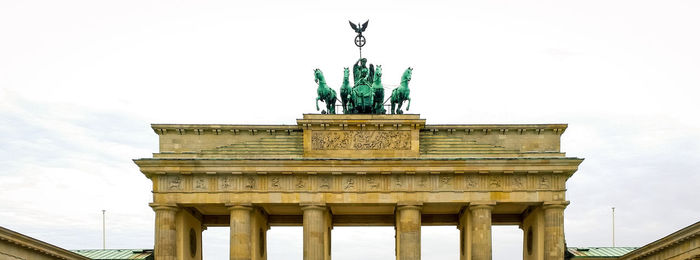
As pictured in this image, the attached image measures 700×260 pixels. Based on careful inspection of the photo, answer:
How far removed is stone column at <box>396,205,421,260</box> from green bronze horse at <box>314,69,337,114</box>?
764cm

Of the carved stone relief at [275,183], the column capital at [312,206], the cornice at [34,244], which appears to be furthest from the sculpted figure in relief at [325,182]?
the cornice at [34,244]

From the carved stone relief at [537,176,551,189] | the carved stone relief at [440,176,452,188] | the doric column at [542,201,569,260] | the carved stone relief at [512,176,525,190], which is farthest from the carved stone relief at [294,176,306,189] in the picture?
the doric column at [542,201,569,260]

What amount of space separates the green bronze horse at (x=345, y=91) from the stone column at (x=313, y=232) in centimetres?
669

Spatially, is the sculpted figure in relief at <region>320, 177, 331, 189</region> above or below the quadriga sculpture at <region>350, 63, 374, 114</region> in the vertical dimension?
below

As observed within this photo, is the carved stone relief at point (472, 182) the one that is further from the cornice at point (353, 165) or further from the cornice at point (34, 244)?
the cornice at point (34, 244)

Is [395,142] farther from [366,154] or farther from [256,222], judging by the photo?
[256,222]

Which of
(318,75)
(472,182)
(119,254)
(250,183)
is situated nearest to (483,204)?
(472,182)

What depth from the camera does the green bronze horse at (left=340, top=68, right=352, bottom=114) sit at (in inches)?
2254

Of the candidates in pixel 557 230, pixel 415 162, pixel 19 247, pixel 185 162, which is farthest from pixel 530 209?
pixel 19 247

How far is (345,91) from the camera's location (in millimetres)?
57250

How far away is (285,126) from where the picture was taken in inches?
2216

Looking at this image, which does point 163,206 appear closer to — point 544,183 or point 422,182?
point 422,182

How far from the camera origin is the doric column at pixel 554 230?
5388 cm

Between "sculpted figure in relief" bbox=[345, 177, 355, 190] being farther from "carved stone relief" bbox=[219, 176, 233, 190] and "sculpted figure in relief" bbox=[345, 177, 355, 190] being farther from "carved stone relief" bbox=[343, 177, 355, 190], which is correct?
"carved stone relief" bbox=[219, 176, 233, 190]
